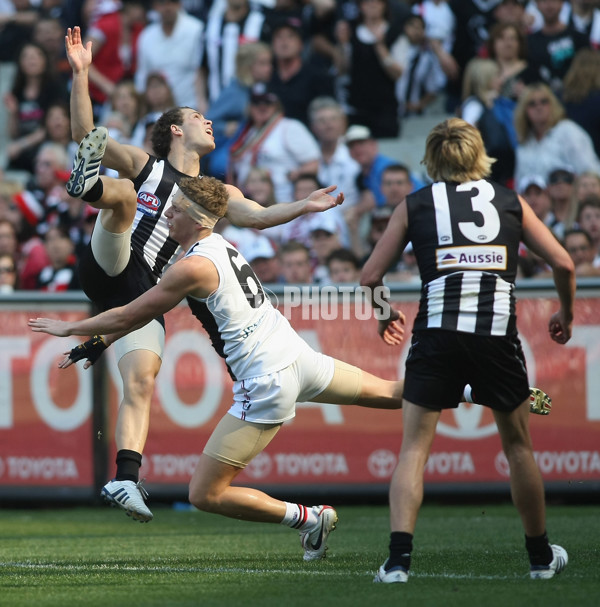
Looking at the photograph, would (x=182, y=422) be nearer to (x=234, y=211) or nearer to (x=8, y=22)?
(x=234, y=211)

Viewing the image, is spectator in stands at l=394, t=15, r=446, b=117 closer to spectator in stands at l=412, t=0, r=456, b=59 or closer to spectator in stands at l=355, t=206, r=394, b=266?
spectator in stands at l=412, t=0, r=456, b=59

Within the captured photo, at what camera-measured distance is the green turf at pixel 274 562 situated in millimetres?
5121

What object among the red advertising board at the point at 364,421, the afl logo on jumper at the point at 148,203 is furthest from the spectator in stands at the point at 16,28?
the afl logo on jumper at the point at 148,203

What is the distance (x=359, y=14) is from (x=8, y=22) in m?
5.77

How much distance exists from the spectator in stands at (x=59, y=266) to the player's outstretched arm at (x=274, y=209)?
4.83 metres

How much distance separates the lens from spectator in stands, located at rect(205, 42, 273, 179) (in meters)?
13.1

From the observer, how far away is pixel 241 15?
13836 millimetres

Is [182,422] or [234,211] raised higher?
[234,211]

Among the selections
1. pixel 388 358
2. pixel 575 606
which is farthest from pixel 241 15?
pixel 575 606

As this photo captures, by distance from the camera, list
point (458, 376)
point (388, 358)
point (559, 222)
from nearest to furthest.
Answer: point (458, 376)
point (388, 358)
point (559, 222)

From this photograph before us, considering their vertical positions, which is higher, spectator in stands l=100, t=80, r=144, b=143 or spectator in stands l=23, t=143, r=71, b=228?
spectator in stands l=100, t=80, r=144, b=143

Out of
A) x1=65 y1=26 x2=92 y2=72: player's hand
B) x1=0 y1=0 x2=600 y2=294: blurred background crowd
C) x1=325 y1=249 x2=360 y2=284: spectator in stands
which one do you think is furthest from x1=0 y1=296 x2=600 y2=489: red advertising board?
x1=65 y1=26 x2=92 y2=72: player's hand

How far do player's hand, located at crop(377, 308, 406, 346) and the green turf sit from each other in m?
1.18

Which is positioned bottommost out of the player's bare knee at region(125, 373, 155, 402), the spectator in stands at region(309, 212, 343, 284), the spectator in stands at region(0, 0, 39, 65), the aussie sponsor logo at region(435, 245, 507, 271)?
the player's bare knee at region(125, 373, 155, 402)
